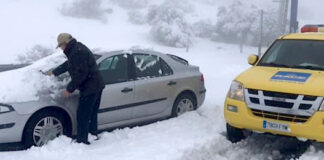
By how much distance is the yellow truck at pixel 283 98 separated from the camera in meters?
5.26

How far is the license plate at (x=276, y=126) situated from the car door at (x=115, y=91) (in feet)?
7.37

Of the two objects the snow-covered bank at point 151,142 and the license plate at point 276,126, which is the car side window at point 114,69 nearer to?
the snow-covered bank at point 151,142

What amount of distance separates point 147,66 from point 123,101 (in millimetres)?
867

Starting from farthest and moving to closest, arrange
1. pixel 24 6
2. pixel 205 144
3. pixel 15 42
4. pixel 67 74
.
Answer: pixel 24 6
pixel 15 42
pixel 67 74
pixel 205 144

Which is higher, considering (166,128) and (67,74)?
(67,74)

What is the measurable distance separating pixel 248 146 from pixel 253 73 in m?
1.04

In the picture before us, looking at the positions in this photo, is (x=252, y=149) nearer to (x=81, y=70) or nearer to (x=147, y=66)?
(x=147, y=66)

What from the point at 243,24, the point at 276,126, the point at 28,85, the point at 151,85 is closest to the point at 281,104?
the point at 276,126

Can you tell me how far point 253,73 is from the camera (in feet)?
20.1

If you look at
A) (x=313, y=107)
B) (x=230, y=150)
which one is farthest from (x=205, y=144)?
(x=313, y=107)

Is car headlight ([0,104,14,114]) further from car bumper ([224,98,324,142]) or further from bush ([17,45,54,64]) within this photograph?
bush ([17,45,54,64])

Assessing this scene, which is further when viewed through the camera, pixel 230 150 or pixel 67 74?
pixel 67 74

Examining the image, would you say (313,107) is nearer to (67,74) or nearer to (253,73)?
(253,73)

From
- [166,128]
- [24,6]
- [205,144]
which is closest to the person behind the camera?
[205,144]
